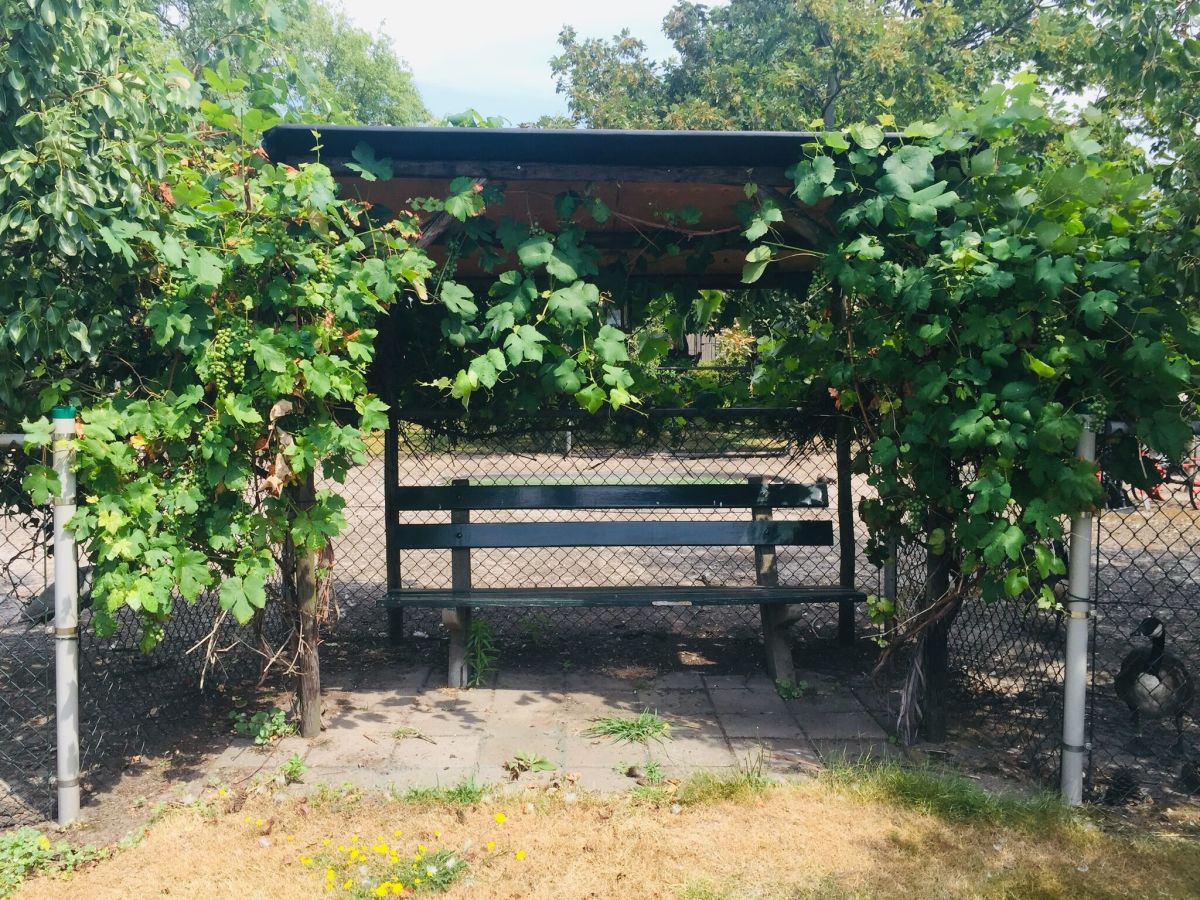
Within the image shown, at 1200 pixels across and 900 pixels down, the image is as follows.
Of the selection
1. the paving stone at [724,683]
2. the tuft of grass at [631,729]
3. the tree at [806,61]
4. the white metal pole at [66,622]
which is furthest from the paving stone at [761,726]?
the tree at [806,61]

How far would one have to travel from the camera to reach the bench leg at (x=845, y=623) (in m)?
5.56

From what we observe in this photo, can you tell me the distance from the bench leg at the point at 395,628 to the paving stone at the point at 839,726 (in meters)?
2.48

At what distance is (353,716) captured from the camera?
14.8ft

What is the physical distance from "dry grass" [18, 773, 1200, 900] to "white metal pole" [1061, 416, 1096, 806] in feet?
0.78

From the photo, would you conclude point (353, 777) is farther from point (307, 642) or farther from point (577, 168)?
point (577, 168)

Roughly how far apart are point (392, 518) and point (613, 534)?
137 cm

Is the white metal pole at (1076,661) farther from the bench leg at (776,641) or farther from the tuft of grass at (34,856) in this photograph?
the tuft of grass at (34,856)

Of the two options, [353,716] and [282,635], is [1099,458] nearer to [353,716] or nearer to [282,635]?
[353,716]

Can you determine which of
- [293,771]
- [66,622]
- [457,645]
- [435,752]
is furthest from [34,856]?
[457,645]

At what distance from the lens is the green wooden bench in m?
4.95

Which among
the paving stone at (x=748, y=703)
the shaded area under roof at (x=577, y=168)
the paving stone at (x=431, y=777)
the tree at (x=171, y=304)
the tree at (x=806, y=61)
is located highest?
the tree at (x=806, y=61)

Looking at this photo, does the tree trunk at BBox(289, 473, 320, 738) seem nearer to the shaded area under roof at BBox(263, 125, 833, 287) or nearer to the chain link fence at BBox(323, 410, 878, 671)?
the chain link fence at BBox(323, 410, 878, 671)

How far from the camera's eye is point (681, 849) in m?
3.16

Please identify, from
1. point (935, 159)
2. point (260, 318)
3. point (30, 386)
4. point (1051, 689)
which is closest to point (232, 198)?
point (260, 318)
